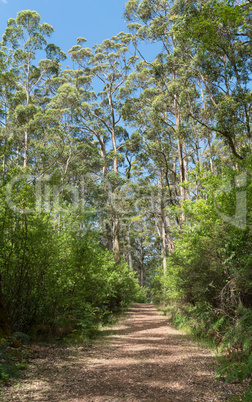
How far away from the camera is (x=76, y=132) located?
70.5ft

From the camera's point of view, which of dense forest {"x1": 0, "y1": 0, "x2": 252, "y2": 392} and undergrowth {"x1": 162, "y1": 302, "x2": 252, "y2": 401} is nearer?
undergrowth {"x1": 162, "y1": 302, "x2": 252, "y2": 401}

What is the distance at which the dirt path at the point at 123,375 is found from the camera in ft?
11.0

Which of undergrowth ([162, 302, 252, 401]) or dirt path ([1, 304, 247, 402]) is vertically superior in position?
undergrowth ([162, 302, 252, 401])

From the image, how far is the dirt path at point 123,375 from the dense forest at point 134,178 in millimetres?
529

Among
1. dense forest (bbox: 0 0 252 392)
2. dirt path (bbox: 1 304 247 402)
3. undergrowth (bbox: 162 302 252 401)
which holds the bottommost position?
dirt path (bbox: 1 304 247 402)

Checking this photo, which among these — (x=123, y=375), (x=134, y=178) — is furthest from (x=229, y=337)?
(x=134, y=178)

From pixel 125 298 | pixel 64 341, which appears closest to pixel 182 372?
pixel 64 341

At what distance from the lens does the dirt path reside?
335 centimetres

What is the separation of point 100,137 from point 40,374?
20.4 meters

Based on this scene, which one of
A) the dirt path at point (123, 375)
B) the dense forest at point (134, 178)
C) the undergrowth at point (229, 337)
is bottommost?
the dirt path at point (123, 375)

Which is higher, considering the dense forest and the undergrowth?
the dense forest

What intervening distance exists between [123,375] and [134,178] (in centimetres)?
1979

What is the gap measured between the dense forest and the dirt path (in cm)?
53

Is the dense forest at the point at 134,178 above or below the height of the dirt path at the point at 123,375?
above
